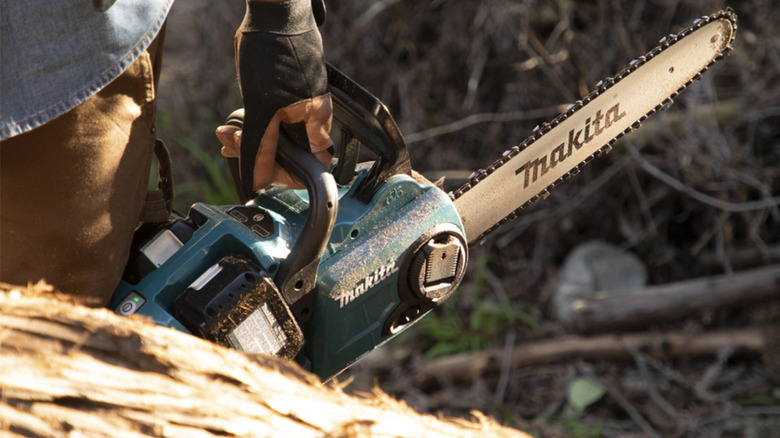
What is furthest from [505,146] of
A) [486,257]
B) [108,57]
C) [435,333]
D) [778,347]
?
[108,57]

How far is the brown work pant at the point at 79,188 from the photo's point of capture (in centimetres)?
152

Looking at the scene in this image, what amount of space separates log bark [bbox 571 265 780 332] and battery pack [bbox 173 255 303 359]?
2274mm

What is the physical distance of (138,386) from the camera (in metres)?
1.03

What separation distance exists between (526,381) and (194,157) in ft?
9.14

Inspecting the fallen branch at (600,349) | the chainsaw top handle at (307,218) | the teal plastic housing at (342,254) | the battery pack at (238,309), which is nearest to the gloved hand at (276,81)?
the chainsaw top handle at (307,218)

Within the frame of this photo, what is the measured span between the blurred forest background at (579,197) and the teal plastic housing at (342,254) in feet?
5.48

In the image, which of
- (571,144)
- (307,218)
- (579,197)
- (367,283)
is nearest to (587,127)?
(571,144)

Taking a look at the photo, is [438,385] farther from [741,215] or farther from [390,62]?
[390,62]

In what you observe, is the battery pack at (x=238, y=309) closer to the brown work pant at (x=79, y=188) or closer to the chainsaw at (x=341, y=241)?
the chainsaw at (x=341, y=241)

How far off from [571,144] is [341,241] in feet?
2.64

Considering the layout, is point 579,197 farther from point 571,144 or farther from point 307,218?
point 307,218

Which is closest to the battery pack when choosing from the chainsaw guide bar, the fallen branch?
the chainsaw guide bar

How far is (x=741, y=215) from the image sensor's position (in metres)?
3.88

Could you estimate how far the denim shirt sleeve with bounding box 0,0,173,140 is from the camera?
55.2 inches
